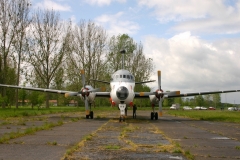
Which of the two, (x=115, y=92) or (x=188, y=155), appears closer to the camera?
(x=188, y=155)

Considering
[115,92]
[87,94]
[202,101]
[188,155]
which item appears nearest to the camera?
[188,155]

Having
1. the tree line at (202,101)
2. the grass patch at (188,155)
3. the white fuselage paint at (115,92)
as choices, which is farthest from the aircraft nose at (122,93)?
the tree line at (202,101)

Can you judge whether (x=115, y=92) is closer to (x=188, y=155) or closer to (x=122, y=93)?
(x=122, y=93)

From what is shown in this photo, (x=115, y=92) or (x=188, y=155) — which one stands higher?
(x=115, y=92)

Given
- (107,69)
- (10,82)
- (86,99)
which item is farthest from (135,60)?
(86,99)

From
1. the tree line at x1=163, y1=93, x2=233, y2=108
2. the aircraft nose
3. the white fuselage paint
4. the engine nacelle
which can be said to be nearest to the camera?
the aircraft nose

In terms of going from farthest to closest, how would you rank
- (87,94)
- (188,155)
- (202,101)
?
1. (202,101)
2. (87,94)
3. (188,155)

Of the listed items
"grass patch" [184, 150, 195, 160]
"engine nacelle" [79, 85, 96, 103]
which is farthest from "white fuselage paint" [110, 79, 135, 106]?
"grass patch" [184, 150, 195, 160]

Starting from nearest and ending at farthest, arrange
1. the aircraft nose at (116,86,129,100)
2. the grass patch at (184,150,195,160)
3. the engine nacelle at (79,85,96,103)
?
1. the grass patch at (184,150,195,160)
2. the aircraft nose at (116,86,129,100)
3. the engine nacelle at (79,85,96,103)

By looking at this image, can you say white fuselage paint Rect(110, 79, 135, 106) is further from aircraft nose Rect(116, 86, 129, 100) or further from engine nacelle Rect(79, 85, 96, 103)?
engine nacelle Rect(79, 85, 96, 103)

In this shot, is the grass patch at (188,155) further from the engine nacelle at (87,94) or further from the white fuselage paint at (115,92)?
the engine nacelle at (87,94)

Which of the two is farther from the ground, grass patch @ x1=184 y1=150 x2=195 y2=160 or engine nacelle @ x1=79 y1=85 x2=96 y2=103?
engine nacelle @ x1=79 y1=85 x2=96 y2=103

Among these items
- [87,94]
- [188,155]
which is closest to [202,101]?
[87,94]

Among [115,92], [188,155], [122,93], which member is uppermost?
[115,92]
